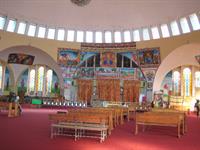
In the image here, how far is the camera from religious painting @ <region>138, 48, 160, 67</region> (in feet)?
74.5

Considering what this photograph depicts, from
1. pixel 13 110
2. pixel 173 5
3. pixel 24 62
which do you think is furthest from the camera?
pixel 24 62

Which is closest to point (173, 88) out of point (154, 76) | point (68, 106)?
point (154, 76)

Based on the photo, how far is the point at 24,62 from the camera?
26.1 meters

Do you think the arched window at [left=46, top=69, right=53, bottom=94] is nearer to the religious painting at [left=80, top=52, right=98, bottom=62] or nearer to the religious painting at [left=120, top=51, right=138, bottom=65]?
the religious painting at [left=80, top=52, right=98, bottom=62]

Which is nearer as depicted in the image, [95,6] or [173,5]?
[173,5]

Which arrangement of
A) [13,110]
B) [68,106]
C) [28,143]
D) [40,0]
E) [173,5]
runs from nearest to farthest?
[28,143], [13,110], [173,5], [40,0], [68,106]

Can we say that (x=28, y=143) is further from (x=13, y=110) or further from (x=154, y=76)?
(x=154, y=76)

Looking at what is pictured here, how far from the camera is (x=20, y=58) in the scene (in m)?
25.4

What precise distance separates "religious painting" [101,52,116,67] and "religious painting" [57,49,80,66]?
2.50 metres

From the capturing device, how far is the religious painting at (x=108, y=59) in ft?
81.5

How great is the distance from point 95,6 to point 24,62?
9.40m

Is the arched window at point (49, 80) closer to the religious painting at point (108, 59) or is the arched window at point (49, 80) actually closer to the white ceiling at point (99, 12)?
the white ceiling at point (99, 12)

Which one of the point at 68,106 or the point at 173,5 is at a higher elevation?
the point at 173,5

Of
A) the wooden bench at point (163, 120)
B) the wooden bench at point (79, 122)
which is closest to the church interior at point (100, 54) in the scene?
the wooden bench at point (163, 120)
